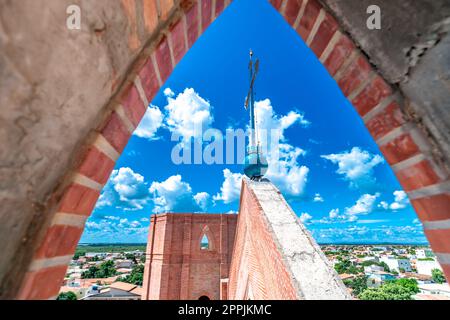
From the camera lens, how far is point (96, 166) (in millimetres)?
819

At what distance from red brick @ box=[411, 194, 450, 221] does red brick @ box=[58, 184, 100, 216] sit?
4.60 feet

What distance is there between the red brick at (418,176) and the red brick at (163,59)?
1.28 metres

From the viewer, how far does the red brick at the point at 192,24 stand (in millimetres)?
1229

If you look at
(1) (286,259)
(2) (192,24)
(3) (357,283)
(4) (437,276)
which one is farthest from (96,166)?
(4) (437,276)

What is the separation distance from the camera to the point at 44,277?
2.23 feet

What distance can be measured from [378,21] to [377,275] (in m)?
63.3

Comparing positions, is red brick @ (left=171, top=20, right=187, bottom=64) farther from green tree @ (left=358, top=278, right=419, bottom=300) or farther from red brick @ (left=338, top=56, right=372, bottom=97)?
green tree @ (left=358, top=278, right=419, bottom=300)

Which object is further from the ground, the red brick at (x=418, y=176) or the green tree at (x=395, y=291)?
the red brick at (x=418, y=176)

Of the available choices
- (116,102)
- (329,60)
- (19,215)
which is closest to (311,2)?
(329,60)

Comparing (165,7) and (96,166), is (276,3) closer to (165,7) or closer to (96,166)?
(165,7)

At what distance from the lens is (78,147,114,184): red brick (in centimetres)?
77
